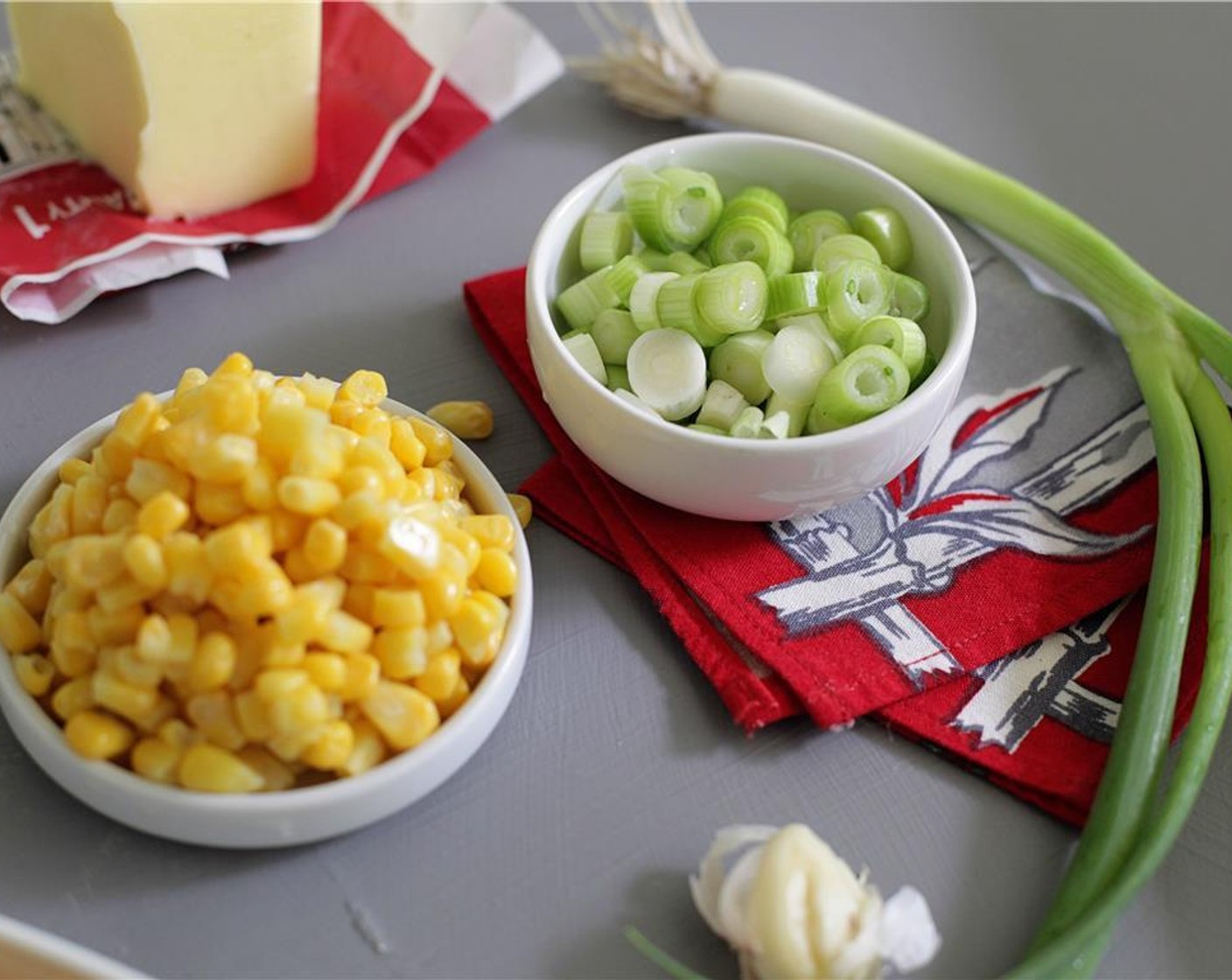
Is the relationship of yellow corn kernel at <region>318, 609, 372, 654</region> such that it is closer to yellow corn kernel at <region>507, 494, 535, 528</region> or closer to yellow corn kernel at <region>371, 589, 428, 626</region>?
yellow corn kernel at <region>371, 589, 428, 626</region>

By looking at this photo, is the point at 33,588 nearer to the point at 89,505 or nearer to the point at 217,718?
the point at 89,505

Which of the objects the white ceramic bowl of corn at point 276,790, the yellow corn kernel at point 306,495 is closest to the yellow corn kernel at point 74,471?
the white ceramic bowl of corn at point 276,790

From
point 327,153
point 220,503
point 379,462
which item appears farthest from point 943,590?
point 327,153

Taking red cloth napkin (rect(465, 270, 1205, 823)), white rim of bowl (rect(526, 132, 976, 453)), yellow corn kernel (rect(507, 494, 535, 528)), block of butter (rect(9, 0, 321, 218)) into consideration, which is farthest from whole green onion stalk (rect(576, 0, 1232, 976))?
yellow corn kernel (rect(507, 494, 535, 528))

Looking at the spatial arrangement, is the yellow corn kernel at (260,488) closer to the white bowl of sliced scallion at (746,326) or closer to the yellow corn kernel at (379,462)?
the yellow corn kernel at (379,462)

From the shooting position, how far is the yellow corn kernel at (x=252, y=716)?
3.12ft

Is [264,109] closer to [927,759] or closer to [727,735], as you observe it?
[727,735]

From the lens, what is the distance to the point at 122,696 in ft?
3.14

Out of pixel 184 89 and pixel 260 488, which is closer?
pixel 260 488

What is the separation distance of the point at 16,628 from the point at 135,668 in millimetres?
129

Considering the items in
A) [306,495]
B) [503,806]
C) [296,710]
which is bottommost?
[503,806]

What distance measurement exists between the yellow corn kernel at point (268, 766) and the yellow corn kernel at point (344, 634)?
92 millimetres

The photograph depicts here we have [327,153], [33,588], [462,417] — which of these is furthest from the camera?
[327,153]

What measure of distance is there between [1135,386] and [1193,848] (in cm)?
49
